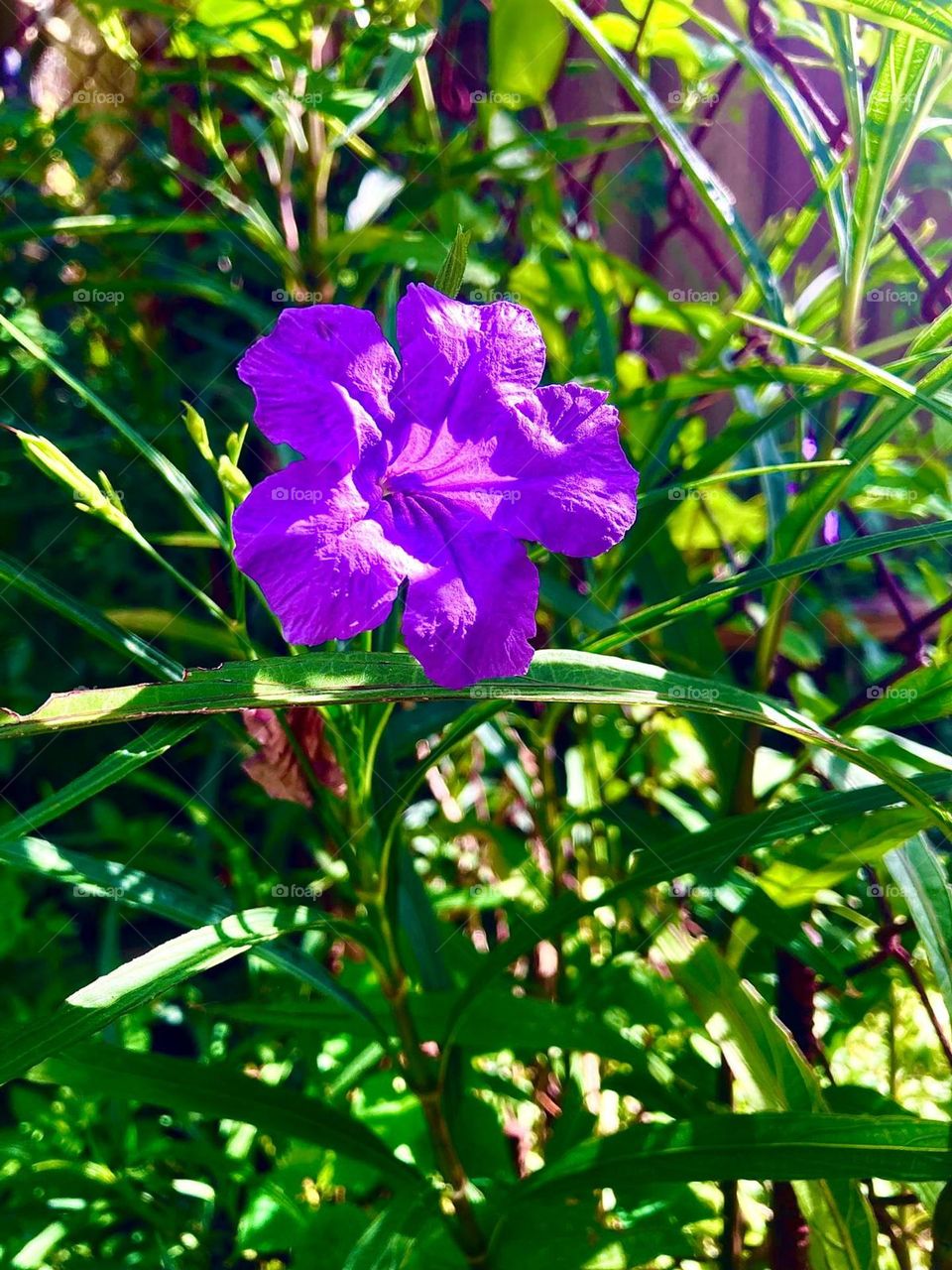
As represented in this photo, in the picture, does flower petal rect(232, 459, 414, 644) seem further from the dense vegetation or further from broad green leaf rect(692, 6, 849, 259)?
broad green leaf rect(692, 6, 849, 259)

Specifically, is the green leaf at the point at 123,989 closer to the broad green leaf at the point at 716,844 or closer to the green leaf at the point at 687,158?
the broad green leaf at the point at 716,844

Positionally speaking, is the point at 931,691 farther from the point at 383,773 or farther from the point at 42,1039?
the point at 42,1039

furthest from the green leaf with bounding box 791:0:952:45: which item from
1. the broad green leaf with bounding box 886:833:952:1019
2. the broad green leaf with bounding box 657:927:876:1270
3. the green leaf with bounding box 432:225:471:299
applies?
the broad green leaf with bounding box 657:927:876:1270

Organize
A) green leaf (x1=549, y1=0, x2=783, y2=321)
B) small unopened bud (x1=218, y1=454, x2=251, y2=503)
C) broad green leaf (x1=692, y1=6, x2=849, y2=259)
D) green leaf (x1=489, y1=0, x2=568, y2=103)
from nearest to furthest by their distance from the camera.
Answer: small unopened bud (x1=218, y1=454, x2=251, y2=503) < green leaf (x1=549, y1=0, x2=783, y2=321) < broad green leaf (x1=692, y1=6, x2=849, y2=259) < green leaf (x1=489, y1=0, x2=568, y2=103)

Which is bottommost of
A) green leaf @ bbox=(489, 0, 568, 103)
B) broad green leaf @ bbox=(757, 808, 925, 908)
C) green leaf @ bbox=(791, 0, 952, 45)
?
broad green leaf @ bbox=(757, 808, 925, 908)

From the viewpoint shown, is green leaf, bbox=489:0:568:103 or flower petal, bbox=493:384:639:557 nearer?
flower petal, bbox=493:384:639:557

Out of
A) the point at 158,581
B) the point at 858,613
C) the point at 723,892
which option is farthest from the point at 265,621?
the point at 858,613
